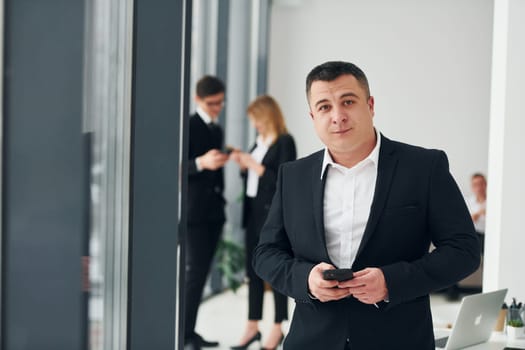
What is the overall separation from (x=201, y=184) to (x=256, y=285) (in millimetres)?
781

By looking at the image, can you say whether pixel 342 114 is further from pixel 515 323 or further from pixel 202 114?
pixel 202 114

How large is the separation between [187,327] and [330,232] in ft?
9.36

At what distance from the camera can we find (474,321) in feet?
8.65

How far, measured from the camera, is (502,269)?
11.6ft

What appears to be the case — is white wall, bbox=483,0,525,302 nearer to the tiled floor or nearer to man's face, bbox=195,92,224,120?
the tiled floor

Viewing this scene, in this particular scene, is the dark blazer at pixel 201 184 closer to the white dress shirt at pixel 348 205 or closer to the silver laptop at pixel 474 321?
the silver laptop at pixel 474 321

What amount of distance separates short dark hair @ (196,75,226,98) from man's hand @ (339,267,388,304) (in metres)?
3.03

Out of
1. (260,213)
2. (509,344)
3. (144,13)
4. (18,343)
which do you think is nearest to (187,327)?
(260,213)

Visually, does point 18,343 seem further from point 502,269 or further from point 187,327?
point 187,327

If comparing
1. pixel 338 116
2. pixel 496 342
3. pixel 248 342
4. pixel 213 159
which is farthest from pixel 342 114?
pixel 248 342

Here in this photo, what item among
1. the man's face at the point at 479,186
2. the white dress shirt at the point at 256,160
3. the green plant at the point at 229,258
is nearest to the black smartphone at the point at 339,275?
the white dress shirt at the point at 256,160

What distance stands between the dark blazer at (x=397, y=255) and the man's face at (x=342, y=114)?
0.10 metres

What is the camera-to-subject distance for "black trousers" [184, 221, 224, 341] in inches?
184

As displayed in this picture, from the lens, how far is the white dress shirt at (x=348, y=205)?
6.55ft
